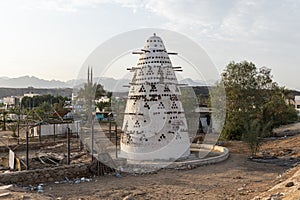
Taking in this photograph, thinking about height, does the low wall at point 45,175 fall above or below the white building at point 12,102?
below

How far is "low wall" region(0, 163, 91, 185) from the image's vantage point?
11789 mm

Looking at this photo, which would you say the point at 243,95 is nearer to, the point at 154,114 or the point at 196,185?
the point at 154,114

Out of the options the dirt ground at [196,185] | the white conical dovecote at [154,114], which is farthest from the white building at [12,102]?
the dirt ground at [196,185]

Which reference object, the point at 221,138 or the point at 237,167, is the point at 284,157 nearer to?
the point at 237,167

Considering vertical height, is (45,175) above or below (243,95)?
below

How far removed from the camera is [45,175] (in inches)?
486

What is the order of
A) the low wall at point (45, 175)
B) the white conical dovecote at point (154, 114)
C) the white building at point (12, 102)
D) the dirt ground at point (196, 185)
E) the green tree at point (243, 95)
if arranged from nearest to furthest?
the dirt ground at point (196, 185)
the low wall at point (45, 175)
the white conical dovecote at point (154, 114)
the green tree at point (243, 95)
the white building at point (12, 102)

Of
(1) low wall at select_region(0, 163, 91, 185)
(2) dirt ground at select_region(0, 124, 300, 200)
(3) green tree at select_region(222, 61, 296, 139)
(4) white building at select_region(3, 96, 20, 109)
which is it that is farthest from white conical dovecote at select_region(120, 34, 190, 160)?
(4) white building at select_region(3, 96, 20, 109)

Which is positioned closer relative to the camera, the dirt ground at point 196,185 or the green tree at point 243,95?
the dirt ground at point 196,185

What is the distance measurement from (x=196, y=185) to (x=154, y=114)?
501 centimetres

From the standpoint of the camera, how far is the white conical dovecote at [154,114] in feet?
52.0

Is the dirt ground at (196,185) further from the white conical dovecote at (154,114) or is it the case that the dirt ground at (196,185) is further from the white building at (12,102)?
the white building at (12,102)

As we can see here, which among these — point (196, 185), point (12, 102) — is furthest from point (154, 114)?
point (12, 102)

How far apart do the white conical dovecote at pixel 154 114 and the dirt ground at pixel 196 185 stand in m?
2.05
